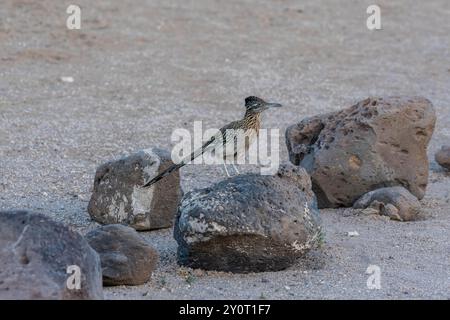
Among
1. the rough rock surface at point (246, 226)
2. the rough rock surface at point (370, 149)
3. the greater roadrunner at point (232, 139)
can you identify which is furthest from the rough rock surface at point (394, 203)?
the rough rock surface at point (246, 226)

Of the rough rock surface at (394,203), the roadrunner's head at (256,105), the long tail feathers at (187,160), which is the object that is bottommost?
the rough rock surface at (394,203)

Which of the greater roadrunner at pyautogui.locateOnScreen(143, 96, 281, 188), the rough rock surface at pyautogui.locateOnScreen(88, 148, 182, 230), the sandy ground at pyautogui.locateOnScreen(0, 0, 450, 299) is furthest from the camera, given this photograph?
the rough rock surface at pyautogui.locateOnScreen(88, 148, 182, 230)

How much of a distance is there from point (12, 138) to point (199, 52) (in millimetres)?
4873

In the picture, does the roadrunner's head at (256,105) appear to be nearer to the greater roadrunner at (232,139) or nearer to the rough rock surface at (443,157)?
the greater roadrunner at (232,139)

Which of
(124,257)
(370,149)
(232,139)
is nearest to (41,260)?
(124,257)

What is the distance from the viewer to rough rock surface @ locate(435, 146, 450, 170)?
11.0 m

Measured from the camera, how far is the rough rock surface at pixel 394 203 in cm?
907

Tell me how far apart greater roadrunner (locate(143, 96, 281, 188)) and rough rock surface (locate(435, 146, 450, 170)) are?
10.8 ft

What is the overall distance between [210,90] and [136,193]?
6078mm

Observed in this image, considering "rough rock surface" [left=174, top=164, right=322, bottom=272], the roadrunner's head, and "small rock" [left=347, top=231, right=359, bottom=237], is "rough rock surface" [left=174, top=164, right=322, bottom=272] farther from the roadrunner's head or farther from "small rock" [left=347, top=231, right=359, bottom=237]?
"small rock" [left=347, top=231, right=359, bottom=237]

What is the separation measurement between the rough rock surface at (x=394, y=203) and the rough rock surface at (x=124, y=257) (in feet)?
9.03

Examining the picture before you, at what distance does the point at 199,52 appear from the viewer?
16.0 metres

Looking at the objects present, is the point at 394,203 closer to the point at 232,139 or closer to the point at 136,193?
the point at 232,139

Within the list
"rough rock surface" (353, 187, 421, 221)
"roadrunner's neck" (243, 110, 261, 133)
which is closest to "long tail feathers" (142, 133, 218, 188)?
"roadrunner's neck" (243, 110, 261, 133)
